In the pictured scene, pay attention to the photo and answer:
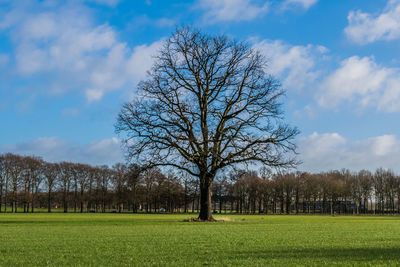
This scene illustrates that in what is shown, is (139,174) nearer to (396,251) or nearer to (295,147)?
(295,147)

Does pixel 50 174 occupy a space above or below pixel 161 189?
above

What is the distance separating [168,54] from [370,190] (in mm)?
91981

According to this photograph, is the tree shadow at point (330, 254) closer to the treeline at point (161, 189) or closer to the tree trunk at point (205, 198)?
the tree trunk at point (205, 198)

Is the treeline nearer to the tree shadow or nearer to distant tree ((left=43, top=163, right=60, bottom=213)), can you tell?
distant tree ((left=43, top=163, right=60, bottom=213))

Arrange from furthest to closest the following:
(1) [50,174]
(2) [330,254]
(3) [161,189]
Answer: (3) [161,189]
(1) [50,174]
(2) [330,254]

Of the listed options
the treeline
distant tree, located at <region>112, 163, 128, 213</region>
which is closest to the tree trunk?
the treeline

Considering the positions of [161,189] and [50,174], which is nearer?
[50,174]

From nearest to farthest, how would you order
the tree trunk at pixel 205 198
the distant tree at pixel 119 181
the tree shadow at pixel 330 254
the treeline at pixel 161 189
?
1. the tree shadow at pixel 330 254
2. the tree trunk at pixel 205 198
3. the treeline at pixel 161 189
4. the distant tree at pixel 119 181

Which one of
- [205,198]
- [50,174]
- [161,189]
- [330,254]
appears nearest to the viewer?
[330,254]

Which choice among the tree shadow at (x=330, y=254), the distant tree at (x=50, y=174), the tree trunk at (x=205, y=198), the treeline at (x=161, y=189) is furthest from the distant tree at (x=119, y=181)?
the tree shadow at (x=330, y=254)

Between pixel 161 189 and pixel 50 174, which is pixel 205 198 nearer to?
pixel 161 189

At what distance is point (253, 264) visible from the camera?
10.2 metres

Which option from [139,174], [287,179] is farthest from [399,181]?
[139,174]

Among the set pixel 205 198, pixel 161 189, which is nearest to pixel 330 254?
pixel 205 198
